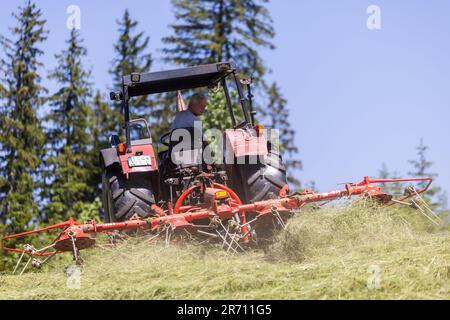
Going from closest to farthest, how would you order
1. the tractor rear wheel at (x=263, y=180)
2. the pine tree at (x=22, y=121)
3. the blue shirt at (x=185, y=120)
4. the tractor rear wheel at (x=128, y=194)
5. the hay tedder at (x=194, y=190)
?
the hay tedder at (x=194, y=190) < the tractor rear wheel at (x=263, y=180) < the tractor rear wheel at (x=128, y=194) < the blue shirt at (x=185, y=120) < the pine tree at (x=22, y=121)

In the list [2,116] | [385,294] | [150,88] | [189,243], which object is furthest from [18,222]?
[385,294]

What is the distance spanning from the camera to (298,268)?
17.9 ft

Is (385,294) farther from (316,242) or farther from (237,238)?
(237,238)

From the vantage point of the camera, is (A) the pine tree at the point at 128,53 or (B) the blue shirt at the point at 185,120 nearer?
(B) the blue shirt at the point at 185,120

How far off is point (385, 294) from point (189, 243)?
2.55 m

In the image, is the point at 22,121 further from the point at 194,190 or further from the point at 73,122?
the point at 194,190

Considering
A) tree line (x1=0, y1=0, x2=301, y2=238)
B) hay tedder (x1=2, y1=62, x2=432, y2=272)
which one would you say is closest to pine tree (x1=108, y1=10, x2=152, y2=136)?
tree line (x1=0, y1=0, x2=301, y2=238)

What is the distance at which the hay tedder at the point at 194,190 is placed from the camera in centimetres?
660

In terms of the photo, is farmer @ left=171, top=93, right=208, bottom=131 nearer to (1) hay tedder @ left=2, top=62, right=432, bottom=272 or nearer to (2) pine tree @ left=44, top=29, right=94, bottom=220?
(1) hay tedder @ left=2, top=62, right=432, bottom=272

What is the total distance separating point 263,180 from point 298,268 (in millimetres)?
2113

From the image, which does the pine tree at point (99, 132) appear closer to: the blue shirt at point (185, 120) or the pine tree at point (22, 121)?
the pine tree at point (22, 121)

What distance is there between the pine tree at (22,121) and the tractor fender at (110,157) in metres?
13.8

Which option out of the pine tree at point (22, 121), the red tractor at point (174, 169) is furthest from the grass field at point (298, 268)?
the pine tree at point (22, 121)

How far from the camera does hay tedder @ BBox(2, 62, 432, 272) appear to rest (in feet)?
21.6
